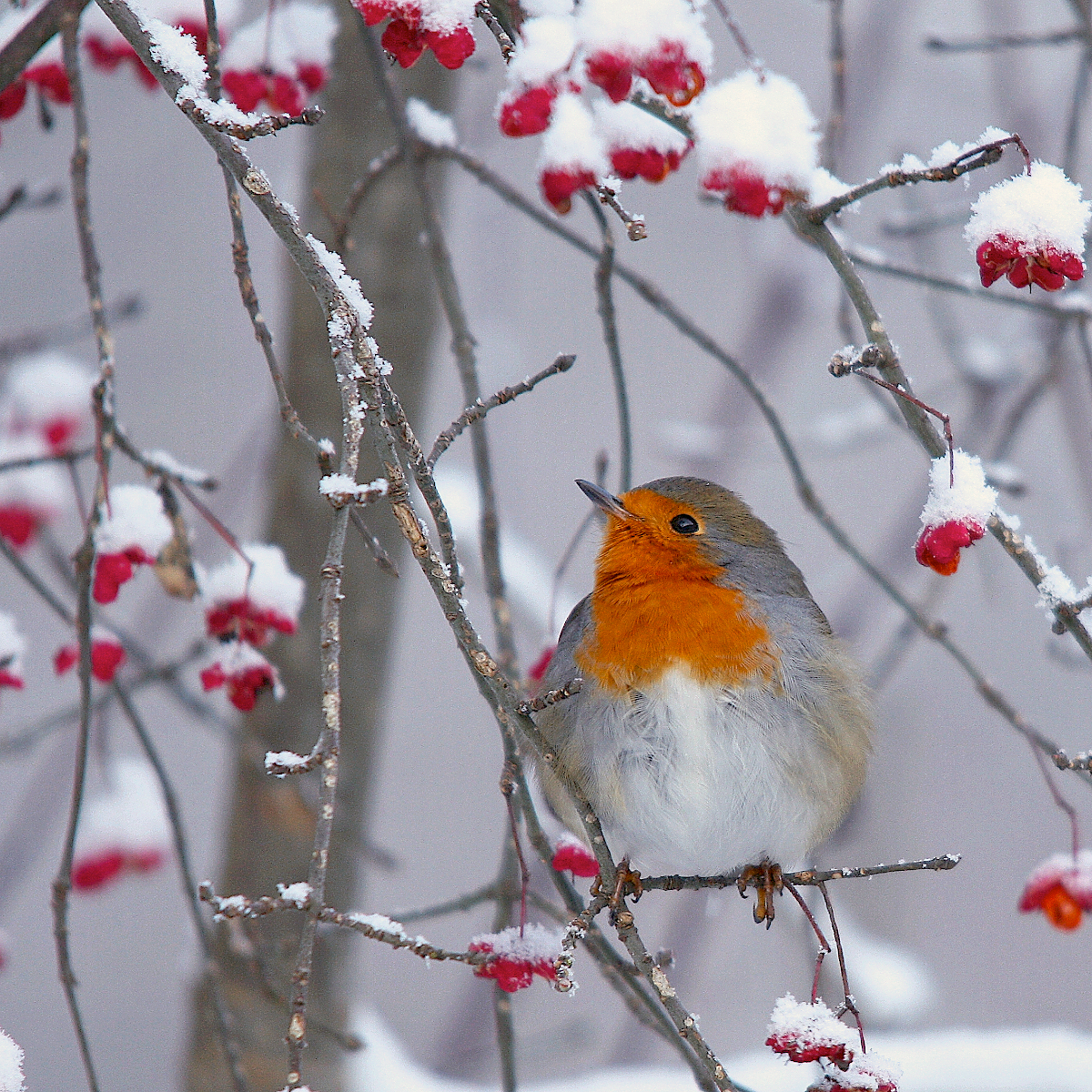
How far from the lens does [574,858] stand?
6.33ft

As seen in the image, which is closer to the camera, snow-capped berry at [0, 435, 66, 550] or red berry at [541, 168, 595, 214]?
red berry at [541, 168, 595, 214]

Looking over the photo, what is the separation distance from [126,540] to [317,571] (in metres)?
0.88

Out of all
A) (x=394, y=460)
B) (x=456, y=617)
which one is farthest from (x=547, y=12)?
(x=456, y=617)

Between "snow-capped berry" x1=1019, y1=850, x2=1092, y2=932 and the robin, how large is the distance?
359 mm

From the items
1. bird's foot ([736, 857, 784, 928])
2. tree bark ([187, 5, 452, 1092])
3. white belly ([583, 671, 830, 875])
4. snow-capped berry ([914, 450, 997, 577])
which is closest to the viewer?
snow-capped berry ([914, 450, 997, 577])

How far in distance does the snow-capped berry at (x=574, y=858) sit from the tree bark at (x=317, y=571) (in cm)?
83

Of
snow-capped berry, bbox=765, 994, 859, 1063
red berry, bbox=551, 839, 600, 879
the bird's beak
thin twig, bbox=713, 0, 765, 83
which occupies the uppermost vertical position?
the bird's beak

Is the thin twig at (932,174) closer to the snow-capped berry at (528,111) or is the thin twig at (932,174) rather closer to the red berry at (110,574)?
the snow-capped berry at (528,111)

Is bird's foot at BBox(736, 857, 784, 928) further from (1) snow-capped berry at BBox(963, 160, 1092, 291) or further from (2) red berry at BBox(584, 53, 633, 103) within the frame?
(2) red berry at BBox(584, 53, 633, 103)

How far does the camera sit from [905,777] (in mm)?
4781

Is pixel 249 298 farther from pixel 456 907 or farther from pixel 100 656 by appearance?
pixel 456 907

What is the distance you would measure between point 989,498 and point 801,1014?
0.65 metres

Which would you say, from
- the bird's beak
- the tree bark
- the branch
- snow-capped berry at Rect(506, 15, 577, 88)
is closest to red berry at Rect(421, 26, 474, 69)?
snow-capped berry at Rect(506, 15, 577, 88)

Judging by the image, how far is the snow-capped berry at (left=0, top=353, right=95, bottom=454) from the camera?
307 cm
